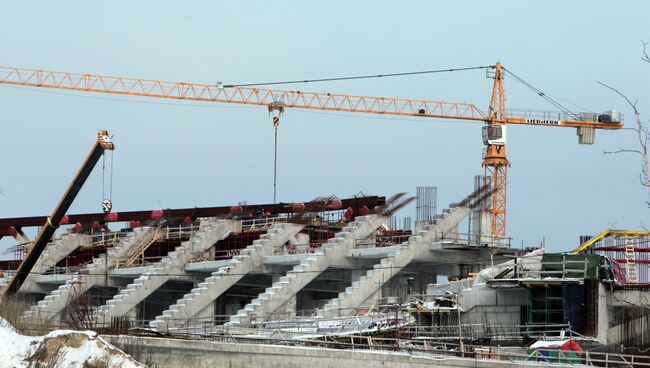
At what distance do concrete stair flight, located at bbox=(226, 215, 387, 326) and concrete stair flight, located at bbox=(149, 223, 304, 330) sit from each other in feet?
6.67

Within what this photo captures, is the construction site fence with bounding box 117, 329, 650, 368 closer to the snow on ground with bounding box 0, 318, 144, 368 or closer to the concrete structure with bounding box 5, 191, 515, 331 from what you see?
the snow on ground with bounding box 0, 318, 144, 368

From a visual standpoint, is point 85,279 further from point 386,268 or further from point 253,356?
point 253,356

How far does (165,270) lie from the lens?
67062 millimetres

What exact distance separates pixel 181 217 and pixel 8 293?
16951mm

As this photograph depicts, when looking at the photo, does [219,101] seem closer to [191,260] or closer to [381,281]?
[191,260]

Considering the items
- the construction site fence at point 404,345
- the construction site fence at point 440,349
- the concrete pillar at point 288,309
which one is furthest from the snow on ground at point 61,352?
the concrete pillar at point 288,309

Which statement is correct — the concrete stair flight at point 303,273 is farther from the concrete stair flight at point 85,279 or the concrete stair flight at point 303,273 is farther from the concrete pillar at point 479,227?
the concrete stair flight at point 85,279

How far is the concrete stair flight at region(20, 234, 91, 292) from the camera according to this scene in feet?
255

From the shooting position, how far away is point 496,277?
167ft

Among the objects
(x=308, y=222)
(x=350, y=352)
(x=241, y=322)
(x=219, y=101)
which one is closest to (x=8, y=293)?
Answer: (x=241, y=322)

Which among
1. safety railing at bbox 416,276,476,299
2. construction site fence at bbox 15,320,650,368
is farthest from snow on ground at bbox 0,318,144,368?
safety railing at bbox 416,276,476,299

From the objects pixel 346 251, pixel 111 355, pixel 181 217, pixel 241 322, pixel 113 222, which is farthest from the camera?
pixel 113 222

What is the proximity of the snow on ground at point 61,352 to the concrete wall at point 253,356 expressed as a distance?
12.1ft

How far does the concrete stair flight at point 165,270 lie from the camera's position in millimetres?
63938
